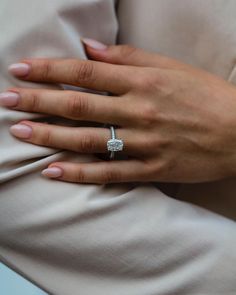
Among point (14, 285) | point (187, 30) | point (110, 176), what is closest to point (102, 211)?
point (110, 176)

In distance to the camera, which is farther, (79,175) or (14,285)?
(14,285)

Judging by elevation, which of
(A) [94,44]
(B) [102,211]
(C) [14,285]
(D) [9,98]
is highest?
(A) [94,44]

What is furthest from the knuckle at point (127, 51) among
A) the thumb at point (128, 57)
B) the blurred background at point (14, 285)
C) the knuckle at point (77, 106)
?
the blurred background at point (14, 285)

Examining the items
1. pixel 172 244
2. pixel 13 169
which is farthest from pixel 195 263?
pixel 13 169

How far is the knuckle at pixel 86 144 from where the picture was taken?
645 millimetres

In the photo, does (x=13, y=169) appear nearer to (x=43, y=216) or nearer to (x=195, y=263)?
(x=43, y=216)

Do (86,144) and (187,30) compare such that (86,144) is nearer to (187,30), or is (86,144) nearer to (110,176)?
(110,176)

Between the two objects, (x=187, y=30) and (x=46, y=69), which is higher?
(x=187, y=30)

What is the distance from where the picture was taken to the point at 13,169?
2.06 feet

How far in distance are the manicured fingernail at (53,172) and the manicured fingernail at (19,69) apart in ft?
0.41

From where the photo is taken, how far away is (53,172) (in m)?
0.64

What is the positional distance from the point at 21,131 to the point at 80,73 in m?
0.11

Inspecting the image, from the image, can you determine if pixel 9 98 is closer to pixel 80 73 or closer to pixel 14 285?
pixel 80 73

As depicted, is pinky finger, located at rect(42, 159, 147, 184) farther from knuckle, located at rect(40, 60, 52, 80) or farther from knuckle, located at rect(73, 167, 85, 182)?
knuckle, located at rect(40, 60, 52, 80)
